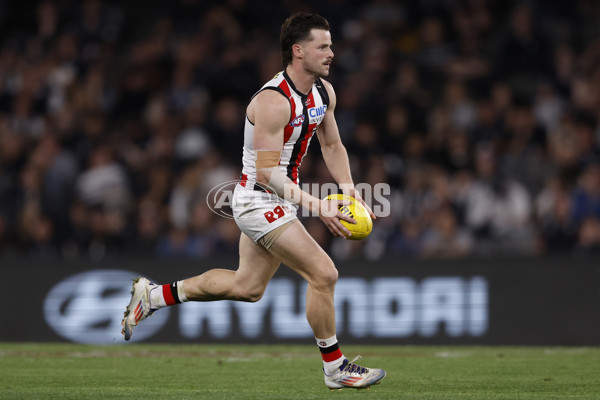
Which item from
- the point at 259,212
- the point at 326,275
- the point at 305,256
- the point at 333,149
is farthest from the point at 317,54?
the point at 326,275

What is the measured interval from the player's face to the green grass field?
86.0 inches

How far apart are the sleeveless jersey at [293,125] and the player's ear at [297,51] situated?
0.53 feet

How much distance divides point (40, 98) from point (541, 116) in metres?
7.28

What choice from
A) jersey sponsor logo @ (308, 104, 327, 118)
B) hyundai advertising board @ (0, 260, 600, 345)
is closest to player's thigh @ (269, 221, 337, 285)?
jersey sponsor logo @ (308, 104, 327, 118)

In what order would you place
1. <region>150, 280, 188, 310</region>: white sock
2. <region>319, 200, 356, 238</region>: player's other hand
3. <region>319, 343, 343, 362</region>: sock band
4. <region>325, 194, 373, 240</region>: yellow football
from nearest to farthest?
<region>319, 200, 356, 238</region>: player's other hand
<region>325, 194, 373, 240</region>: yellow football
<region>319, 343, 343, 362</region>: sock band
<region>150, 280, 188, 310</region>: white sock

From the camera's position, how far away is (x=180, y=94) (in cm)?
1425

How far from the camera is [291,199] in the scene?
21.1 ft

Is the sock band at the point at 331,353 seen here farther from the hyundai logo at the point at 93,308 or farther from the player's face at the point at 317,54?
the hyundai logo at the point at 93,308

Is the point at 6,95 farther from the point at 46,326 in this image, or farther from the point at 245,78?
the point at 46,326

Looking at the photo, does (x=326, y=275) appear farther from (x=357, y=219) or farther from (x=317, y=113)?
(x=317, y=113)

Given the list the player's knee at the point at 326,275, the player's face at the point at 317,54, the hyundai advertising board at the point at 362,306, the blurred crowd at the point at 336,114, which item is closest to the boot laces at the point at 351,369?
the player's knee at the point at 326,275

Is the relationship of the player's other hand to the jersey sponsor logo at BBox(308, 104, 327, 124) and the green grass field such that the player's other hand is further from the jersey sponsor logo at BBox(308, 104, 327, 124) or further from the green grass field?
the green grass field

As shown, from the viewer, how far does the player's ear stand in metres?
6.61

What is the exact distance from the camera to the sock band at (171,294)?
7.18 m
